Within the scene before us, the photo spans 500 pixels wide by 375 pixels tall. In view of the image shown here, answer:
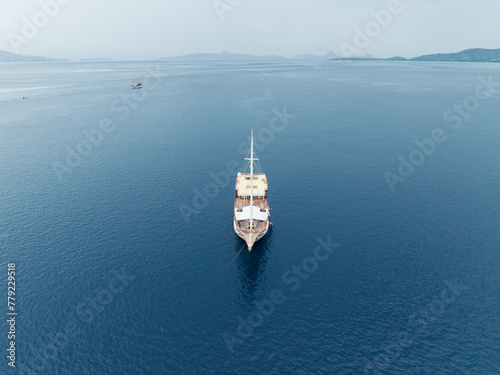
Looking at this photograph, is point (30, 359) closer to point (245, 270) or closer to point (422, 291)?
point (245, 270)

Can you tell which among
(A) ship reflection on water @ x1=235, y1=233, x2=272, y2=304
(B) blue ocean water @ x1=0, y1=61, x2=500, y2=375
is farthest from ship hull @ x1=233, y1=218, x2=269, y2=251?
(B) blue ocean water @ x1=0, y1=61, x2=500, y2=375

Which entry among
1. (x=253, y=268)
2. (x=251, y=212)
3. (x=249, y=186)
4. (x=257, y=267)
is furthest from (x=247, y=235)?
(x=249, y=186)

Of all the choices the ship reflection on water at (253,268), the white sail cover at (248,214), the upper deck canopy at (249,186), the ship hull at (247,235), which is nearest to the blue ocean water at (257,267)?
the ship reflection on water at (253,268)

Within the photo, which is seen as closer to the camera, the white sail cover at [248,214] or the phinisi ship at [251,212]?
the phinisi ship at [251,212]

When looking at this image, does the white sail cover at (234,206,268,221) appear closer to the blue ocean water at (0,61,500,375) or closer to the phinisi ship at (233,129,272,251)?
the phinisi ship at (233,129,272,251)

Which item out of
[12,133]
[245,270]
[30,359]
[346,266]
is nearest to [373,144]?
[346,266]

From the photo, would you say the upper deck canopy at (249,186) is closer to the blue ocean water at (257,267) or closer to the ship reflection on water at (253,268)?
the blue ocean water at (257,267)


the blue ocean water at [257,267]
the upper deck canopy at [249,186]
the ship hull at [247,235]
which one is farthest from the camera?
the upper deck canopy at [249,186]

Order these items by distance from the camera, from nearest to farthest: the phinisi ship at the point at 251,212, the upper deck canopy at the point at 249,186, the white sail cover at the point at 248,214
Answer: the phinisi ship at the point at 251,212
the white sail cover at the point at 248,214
the upper deck canopy at the point at 249,186
